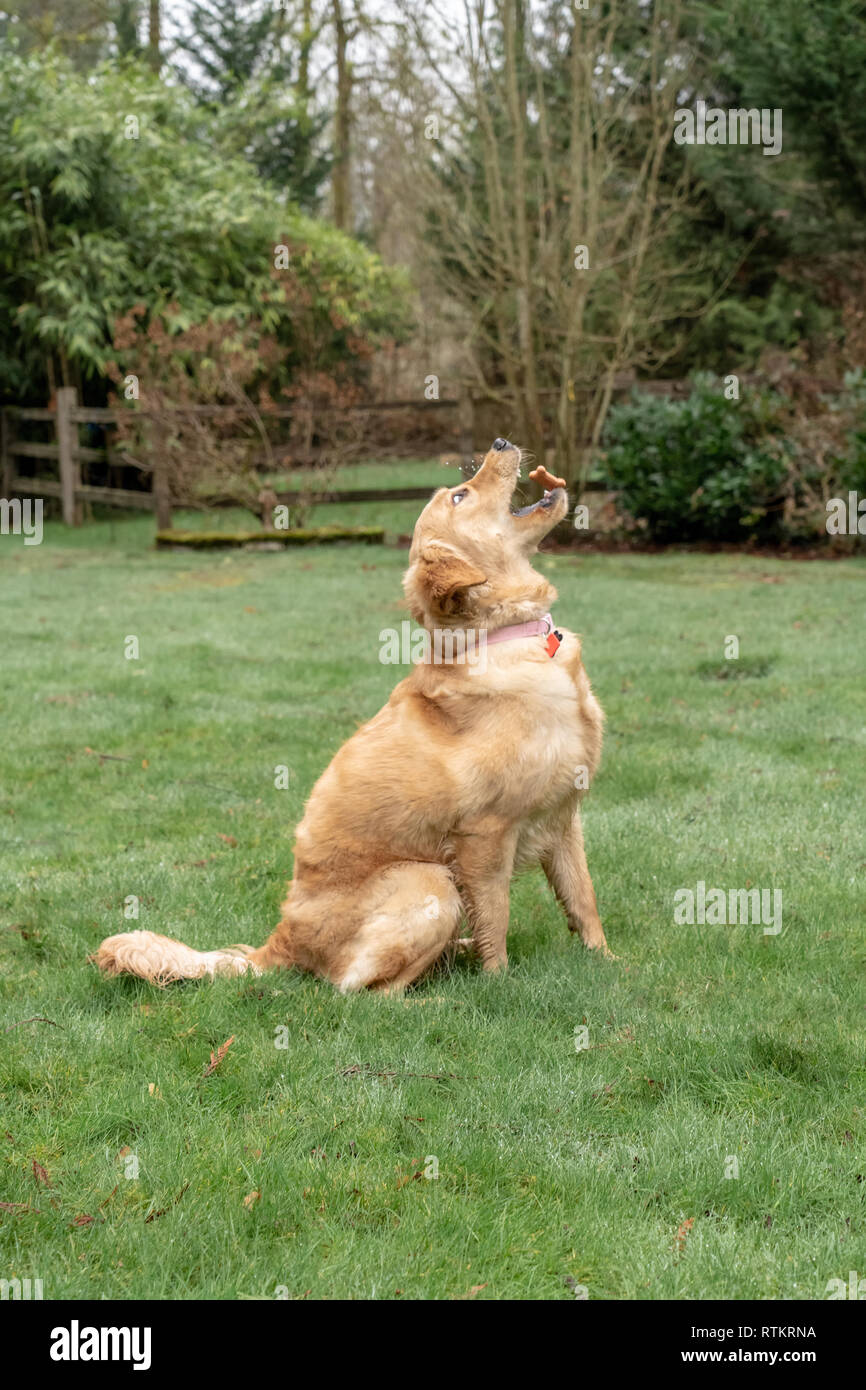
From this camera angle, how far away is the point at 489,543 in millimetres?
4434

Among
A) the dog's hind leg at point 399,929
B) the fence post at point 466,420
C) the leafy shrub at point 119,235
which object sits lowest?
the dog's hind leg at point 399,929

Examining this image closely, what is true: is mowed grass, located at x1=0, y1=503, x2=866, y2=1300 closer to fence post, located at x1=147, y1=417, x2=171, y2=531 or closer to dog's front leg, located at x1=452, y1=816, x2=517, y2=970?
dog's front leg, located at x1=452, y1=816, x2=517, y2=970

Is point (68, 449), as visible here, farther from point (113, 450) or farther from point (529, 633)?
point (529, 633)

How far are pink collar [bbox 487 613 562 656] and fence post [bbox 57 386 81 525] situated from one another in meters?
16.4

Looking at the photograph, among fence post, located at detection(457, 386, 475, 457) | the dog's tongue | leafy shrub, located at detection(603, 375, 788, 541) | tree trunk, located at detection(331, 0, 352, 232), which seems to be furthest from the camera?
tree trunk, located at detection(331, 0, 352, 232)

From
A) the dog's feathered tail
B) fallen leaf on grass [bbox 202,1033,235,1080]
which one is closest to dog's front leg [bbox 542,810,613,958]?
the dog's feathered tail

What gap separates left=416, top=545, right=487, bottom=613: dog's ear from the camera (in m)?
4.21

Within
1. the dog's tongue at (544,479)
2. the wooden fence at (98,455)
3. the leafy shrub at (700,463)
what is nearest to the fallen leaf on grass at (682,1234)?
the dog's tongue at (544,479)

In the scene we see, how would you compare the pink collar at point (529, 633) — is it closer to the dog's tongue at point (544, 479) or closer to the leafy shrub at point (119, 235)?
the dog's tongue at point (544, 479)

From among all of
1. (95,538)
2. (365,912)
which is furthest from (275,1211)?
(95,538)

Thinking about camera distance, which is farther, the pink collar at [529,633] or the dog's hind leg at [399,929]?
the pink collar at [529,633]

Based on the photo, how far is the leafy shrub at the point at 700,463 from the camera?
15.5 meters

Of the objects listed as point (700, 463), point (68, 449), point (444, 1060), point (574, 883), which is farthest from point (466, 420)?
point (444, 1060)

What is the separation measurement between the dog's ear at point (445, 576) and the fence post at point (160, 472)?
541 inches
